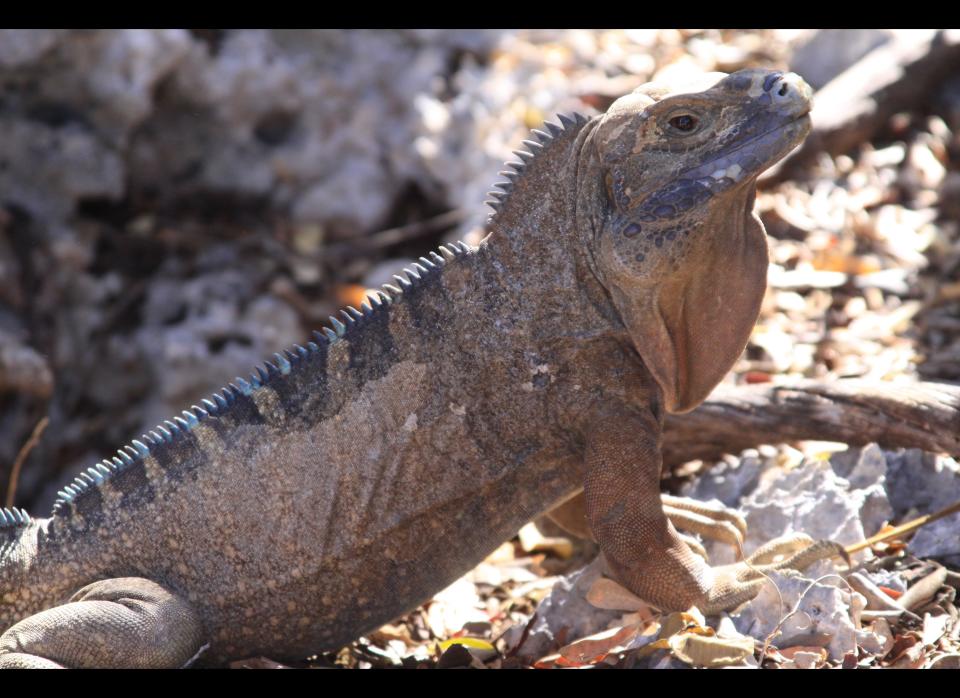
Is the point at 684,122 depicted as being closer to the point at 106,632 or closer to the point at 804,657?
the point at 804,657

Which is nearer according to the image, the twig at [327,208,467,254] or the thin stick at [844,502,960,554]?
the thin stick at [844,502,960,554]

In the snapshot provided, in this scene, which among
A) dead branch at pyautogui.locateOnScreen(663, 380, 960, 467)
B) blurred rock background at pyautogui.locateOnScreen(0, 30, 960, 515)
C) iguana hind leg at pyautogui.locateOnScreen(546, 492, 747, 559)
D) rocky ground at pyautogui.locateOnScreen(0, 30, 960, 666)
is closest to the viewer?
iguana hind leg at pyautogui.locateOnScreen(546, 492, 747, 559)

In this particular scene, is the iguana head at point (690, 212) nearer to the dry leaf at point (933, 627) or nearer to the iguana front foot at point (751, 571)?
the iguana front foot at point (751, 571)

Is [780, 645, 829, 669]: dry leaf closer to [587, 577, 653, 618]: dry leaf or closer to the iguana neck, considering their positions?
[587, 577, 653, 618]: dry leaf

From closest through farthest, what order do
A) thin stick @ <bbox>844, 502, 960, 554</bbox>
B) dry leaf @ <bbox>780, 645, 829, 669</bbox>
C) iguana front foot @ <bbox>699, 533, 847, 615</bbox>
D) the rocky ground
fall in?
dry leaf @ <bbox>780, 645, 829, 669</bbox>
iguana front foot @ <bbox>699, 533, 847, 615</bbox>
thin stick @ <bbox>844, 502, 960, 554</bbox>
the rocky ground

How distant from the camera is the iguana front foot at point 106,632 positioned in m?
3.39

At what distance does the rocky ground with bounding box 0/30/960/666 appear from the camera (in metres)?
4.29

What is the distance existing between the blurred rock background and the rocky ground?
0.02 m

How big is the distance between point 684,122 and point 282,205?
4.58 meters

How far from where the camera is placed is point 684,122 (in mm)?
3252

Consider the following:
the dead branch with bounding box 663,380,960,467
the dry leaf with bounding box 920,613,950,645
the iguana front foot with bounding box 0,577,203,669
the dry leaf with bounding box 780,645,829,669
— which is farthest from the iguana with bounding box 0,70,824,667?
the dead branch with bounding box 663,380,960,467

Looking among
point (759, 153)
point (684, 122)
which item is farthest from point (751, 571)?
point (684, 122)

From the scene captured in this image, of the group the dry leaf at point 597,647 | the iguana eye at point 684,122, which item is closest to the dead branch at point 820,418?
the dry leaf at point 597,647

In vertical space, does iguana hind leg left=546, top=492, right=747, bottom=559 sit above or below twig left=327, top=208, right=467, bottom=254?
below
